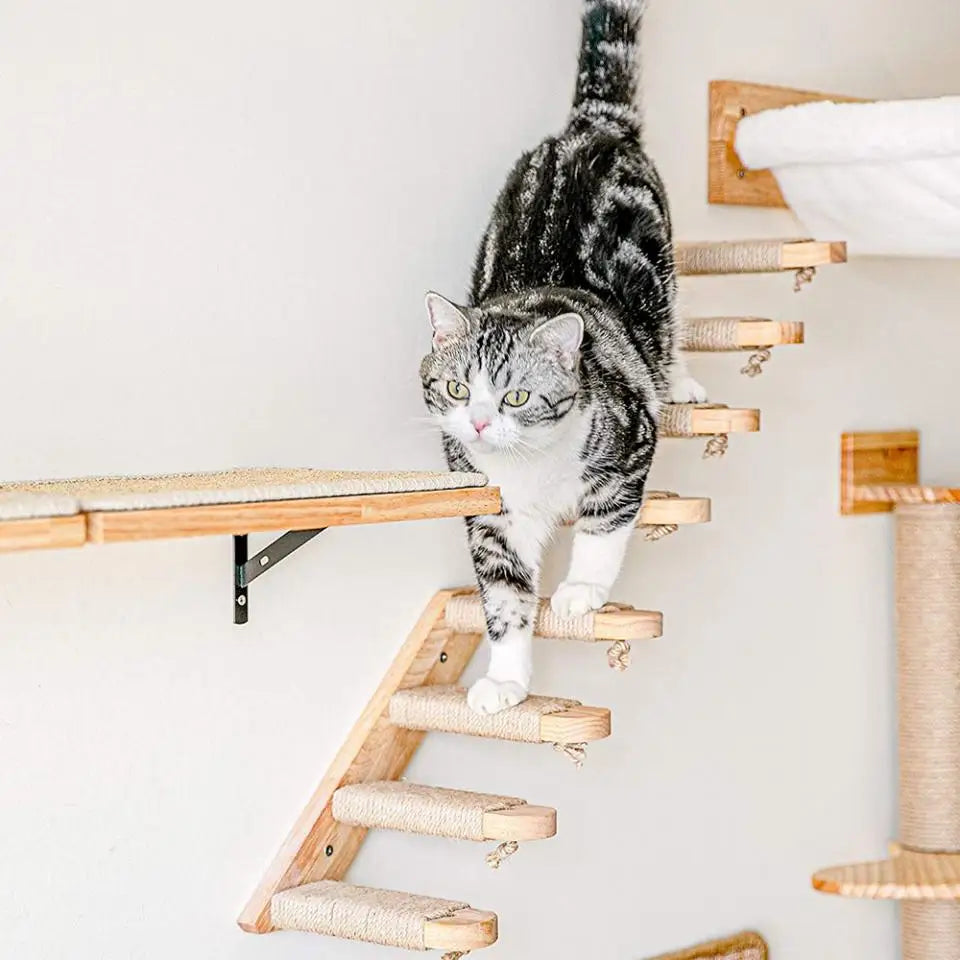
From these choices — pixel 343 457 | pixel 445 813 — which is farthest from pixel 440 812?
pixel 343 457

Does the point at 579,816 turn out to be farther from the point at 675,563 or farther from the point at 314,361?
the point at 314,361

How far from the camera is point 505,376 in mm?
1783

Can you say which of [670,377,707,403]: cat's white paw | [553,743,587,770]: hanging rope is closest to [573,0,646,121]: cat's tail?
[670,377,707,403]: cat's white paw

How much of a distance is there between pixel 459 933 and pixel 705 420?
0.74 m

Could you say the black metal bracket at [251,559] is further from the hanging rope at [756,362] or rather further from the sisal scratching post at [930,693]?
the sisal scratching post at [930,693]

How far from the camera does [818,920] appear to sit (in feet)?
8.96

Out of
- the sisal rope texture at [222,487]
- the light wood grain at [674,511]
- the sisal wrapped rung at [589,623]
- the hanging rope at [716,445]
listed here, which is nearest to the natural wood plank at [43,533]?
the sisal rope texture at [222,487]

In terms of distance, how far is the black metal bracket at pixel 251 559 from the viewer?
1.77 meters

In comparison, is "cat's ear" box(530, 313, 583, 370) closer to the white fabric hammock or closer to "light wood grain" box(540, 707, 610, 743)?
"light wood grain" box(540, 707, 610, 743)

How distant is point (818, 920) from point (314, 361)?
1.44 meters

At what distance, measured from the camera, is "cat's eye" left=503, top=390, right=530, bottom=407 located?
179 centimetres

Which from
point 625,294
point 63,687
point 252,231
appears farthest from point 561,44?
point 63,687

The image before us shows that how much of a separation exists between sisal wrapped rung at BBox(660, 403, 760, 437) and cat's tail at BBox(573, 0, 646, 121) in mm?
436

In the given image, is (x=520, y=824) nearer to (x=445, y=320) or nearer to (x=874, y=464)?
(x=445, y=320)
